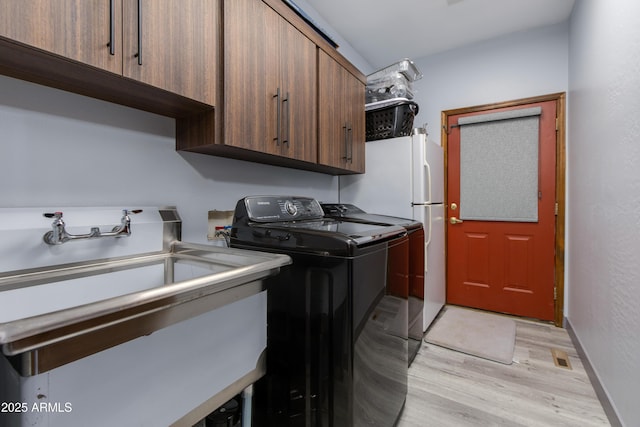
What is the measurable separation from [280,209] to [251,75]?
66cm

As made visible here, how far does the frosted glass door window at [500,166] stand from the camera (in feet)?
9.12

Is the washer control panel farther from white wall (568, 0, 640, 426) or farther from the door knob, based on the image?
the door knob

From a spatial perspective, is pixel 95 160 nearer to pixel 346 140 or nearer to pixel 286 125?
pixel 286 125

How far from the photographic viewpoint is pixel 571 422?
1486mm

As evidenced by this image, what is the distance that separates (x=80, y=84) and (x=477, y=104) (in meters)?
3.22

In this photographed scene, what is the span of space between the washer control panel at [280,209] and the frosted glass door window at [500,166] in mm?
2013

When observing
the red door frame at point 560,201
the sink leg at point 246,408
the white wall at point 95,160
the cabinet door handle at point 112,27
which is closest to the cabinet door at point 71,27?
the cabinet door handle at point 112,27

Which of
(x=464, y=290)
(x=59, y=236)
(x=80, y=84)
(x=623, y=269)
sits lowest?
(x=464, y=290)

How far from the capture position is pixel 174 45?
1.03m

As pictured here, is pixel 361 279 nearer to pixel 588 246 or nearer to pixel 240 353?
pixel 240 353

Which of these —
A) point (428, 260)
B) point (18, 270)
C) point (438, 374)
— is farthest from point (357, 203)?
point (18, 270)

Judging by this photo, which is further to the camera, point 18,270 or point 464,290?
point 464,290

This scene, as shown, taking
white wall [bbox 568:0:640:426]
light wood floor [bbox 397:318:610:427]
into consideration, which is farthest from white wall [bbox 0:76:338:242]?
white wall [bbox 568:0:640:426]

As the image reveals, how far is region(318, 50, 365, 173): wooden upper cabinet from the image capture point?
1826mm
